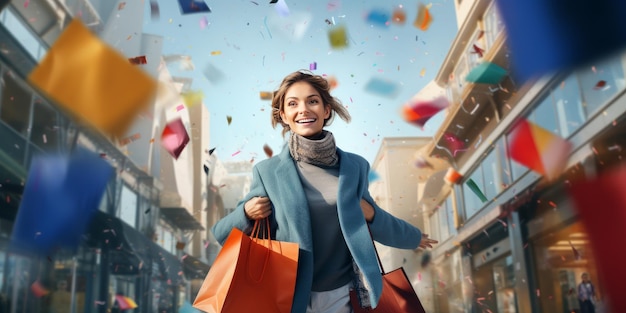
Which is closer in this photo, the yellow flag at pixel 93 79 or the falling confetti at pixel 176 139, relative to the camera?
the yellow flag at pixel 93 79

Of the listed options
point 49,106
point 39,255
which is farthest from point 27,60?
point 39,255

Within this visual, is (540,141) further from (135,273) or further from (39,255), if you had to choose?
(135,273)

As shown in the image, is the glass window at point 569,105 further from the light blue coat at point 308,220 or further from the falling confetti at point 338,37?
the light blue coat at point 308,220

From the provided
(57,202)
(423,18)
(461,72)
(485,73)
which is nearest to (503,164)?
(461,72)

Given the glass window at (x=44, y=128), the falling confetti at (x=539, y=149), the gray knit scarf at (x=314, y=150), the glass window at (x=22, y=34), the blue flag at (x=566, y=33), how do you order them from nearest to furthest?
the blue flag at (x=566, y=33), the gray knit scarf at (x=314, y=150), the falling confetti at (x=539, y=149), the glass window at (x=22, y=34), the glass window at (x=44, y=128)

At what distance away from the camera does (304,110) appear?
88.6 inches

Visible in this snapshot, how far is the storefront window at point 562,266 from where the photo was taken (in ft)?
24.3

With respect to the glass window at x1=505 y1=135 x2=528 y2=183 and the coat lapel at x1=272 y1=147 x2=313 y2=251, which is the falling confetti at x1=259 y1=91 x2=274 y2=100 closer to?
the coat lapel at x1=272 y1=147 x2=313 y2=251

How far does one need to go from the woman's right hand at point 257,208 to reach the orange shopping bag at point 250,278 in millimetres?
119

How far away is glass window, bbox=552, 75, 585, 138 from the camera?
6.88m

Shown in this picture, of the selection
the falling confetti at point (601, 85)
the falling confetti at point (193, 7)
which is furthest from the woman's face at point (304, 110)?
the falling confetti at point (601, 85)

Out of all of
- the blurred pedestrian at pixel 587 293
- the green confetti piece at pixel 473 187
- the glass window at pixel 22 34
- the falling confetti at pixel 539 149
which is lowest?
the blurred pedestrian at pixel 587 293

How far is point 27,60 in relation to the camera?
7695 mm

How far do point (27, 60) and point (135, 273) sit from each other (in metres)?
3.64
